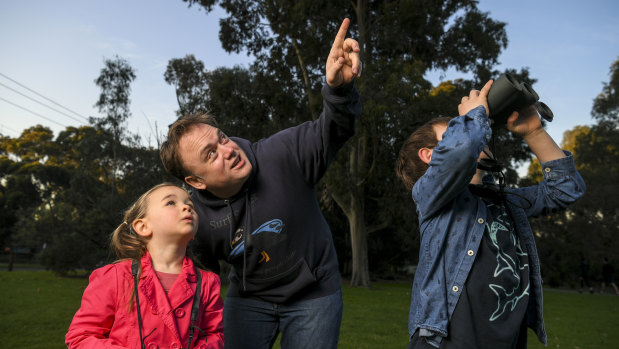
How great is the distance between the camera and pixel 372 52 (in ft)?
63.5

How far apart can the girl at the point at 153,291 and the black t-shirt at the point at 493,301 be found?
→ 115 cm

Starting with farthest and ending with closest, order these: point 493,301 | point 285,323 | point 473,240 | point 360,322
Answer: point 360,322
point 285,323
point 473,240
point 493,301

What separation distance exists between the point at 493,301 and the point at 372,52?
18.3 metres

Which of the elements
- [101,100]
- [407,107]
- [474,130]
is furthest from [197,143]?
[101,100]

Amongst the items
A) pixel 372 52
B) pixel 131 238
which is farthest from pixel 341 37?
pixel 372 52

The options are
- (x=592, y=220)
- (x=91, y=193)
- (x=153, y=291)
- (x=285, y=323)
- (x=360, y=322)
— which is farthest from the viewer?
(x=592, y=220)

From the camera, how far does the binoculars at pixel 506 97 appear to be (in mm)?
2150

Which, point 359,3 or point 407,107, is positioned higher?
point 359,3

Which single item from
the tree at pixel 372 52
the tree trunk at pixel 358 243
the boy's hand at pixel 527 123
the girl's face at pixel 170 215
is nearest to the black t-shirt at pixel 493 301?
the boy's hand at pixel 527 123

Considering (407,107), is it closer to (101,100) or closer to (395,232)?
(395,232)

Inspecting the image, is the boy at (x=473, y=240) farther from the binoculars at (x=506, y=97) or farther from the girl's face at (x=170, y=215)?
the girl's face at (x=170, y=215)

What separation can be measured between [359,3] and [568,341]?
14.1 m

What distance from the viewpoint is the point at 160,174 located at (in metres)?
18.0

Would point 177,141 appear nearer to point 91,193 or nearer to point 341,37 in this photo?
point 341,37
